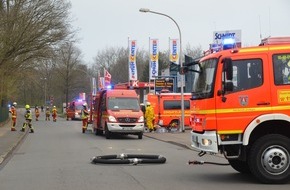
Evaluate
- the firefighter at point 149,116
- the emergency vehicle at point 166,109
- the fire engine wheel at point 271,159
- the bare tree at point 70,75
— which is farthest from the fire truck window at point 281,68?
the bare tree at point 70,75

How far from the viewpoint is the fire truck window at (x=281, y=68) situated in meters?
9.99

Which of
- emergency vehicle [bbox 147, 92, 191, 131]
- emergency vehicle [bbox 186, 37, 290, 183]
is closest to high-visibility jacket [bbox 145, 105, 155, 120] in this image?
emergency vehicle [bbox 147, 92, 191, 131]

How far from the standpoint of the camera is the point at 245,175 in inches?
446

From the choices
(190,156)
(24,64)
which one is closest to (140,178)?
(190,156)

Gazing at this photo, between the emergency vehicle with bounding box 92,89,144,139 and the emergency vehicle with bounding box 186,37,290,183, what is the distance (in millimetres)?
14092

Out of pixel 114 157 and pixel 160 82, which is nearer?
pixel 114 157

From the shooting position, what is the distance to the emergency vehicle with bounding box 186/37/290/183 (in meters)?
9.89

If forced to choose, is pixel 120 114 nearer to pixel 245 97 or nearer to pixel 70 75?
pixel 245 97

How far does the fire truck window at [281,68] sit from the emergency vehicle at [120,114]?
14555 millimetres

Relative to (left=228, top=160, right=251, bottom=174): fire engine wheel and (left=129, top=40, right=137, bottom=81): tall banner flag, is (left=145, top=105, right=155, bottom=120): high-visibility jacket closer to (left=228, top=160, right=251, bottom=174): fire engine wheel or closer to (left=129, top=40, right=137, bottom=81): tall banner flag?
(left=129, top=40, right=137, bottom=81): tall banner flag

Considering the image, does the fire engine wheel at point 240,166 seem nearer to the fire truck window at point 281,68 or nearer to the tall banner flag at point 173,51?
the fire truck window at point 281,68

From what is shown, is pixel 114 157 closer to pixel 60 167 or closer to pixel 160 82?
pixel 60 167

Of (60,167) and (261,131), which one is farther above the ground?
(261,131)

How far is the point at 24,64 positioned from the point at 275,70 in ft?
121
